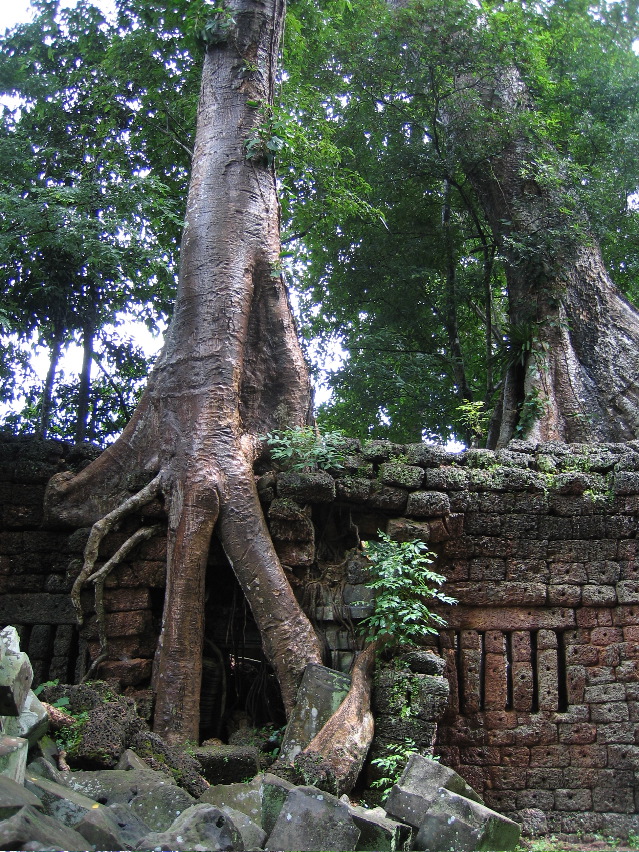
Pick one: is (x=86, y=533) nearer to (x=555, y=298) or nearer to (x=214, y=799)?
(x=214, y=799)

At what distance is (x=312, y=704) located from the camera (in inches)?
200

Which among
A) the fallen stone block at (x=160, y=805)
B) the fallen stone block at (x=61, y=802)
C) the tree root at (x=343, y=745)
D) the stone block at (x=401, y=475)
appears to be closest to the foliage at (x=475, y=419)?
the stone block at (x=401, y=475)

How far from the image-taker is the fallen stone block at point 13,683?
3496 mm

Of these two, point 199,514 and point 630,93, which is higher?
point 630,93

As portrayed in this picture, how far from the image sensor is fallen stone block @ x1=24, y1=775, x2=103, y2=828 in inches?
126

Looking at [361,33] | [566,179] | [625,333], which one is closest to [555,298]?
[625,333]

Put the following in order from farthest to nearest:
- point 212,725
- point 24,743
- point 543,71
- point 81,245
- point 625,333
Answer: point 543,71 → point 625,333 → point 81,245 → point 212,725 → point 24,743

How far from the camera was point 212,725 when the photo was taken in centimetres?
566

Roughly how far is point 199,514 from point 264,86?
437 cm

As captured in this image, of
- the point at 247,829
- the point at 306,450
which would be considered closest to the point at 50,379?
the point at 306,450

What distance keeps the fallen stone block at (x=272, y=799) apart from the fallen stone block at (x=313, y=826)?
0.46ft

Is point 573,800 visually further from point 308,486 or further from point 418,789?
point 308,486

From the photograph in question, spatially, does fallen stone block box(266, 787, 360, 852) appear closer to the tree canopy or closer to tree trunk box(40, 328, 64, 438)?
the tree canopy

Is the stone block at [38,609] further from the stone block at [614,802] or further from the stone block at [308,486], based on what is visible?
the stone block at [614,802]
